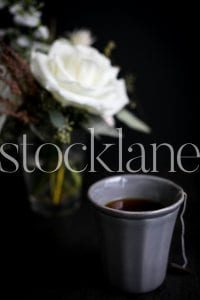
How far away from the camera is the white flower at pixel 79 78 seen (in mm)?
622

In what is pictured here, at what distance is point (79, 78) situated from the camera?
2.13ft

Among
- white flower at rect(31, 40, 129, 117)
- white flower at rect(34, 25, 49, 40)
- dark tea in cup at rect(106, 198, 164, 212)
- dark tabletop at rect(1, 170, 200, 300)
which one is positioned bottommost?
dark tabletop at rect(1, 170, 200, 300)

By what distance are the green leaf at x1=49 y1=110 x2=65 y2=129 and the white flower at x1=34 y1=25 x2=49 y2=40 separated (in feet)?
0.61

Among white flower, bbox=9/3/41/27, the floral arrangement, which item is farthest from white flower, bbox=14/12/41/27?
the floral arrangement

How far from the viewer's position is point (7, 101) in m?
0.64

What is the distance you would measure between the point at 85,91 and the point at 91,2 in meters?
0.46

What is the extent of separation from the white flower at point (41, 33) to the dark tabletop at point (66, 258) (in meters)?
0.30

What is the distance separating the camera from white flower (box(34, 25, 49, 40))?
29.9 inches

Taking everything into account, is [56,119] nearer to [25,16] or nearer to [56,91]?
[56,91]

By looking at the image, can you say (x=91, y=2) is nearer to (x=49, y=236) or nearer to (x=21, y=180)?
(x=21, y=180)

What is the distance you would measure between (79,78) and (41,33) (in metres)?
0.16

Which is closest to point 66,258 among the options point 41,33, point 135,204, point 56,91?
point 135,204

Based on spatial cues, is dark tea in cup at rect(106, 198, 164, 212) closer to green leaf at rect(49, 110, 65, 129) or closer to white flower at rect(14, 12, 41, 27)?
green leaf at rect(49, 110, 65, 129)

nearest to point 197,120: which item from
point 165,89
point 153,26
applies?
point 165,89
